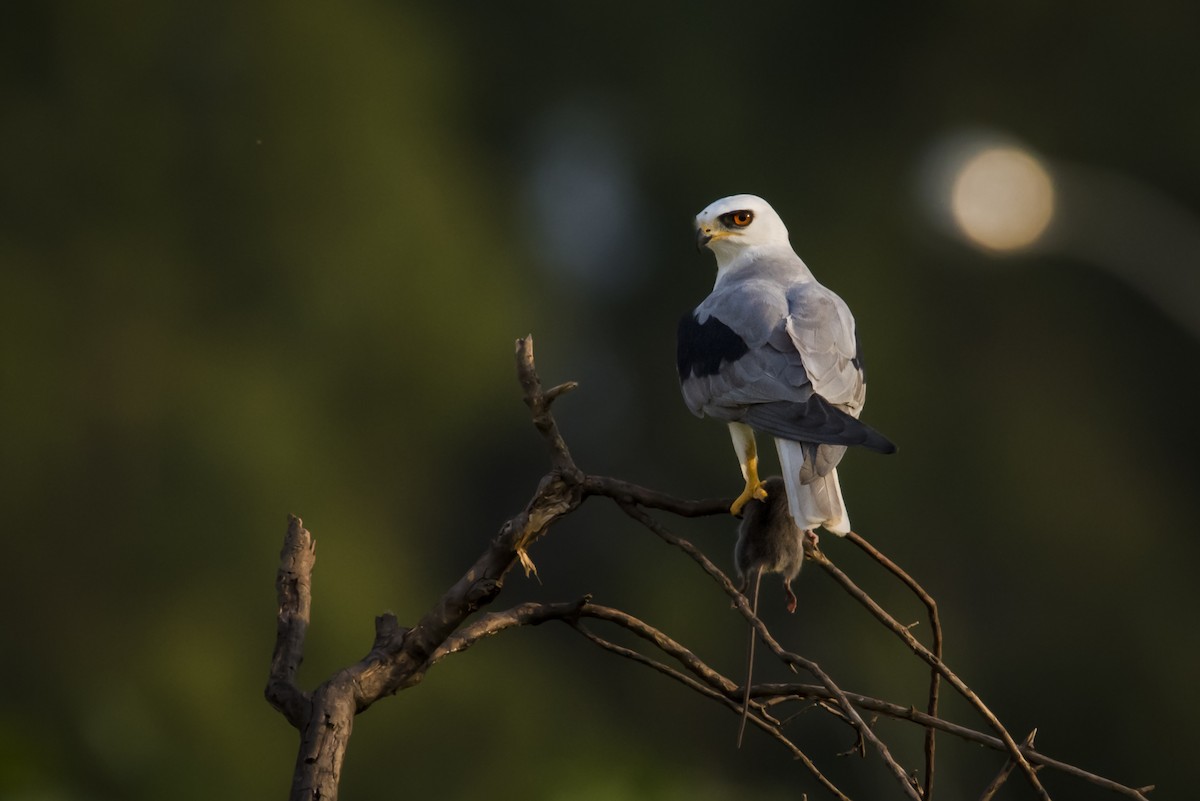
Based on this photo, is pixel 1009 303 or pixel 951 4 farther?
pixel 951 4

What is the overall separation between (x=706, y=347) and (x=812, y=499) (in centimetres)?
84

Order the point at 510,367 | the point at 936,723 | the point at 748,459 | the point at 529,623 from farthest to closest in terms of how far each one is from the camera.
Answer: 1. the point at 510,367
2. the point at 748,459
3. the point at 529,623
4. the point at 936,723

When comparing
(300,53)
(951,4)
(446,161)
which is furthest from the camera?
(951,4)

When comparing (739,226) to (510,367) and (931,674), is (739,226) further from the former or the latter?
(510,367)

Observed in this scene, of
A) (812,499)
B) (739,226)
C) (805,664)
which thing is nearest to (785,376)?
(812,499)

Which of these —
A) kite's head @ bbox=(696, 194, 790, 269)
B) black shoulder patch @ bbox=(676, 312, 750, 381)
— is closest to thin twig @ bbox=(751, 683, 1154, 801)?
black shoulder patch @ bbox=(676, 312, 750, 381)

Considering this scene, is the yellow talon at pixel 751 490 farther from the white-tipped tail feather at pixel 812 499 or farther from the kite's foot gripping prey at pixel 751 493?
the white-tipped tail feather at pixel 812 499

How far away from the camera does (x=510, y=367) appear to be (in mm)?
20172

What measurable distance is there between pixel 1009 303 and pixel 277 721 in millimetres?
12126

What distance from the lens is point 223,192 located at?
19.0 m

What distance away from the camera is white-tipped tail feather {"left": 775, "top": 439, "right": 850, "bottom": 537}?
355 cm

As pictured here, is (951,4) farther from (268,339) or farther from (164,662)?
(164,662)

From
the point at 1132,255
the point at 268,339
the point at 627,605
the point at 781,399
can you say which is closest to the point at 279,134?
the point at 268,339

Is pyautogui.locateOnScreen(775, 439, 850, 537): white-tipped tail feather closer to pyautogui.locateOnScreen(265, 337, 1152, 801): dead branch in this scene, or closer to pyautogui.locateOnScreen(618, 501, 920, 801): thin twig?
pyautogui.locateOnScreen(265, 337, 1152, 801): dead branch
